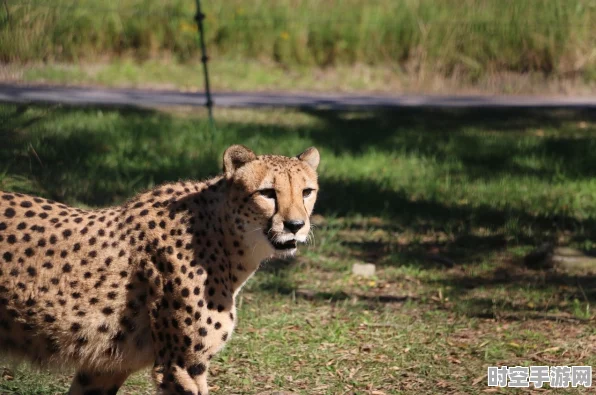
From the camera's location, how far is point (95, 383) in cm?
427

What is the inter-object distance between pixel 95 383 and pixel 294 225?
3.68ft

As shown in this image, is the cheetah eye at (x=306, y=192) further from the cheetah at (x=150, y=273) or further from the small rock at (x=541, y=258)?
the small rock at (x=541, y=258)

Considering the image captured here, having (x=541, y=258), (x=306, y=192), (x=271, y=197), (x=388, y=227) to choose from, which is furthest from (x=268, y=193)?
(x=388, y=227)

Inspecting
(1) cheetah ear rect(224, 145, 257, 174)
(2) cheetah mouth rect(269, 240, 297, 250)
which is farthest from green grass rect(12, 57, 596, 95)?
(2) cheetah mouth rect(269, 240, 297, 250)

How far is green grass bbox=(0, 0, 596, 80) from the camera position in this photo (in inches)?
517

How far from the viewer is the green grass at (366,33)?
13.1 metres

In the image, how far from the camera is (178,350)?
396 cm

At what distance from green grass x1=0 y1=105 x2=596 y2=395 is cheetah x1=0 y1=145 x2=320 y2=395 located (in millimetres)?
882

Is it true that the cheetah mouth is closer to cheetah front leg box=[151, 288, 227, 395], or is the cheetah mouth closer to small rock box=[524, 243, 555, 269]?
cheetah front leg box=[151, 288, 227, 395]

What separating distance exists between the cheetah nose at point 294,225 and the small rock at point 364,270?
9.56 feet

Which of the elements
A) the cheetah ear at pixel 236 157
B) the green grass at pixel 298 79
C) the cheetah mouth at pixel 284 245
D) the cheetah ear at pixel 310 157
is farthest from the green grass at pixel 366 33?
the cheetah mouth at pixel 284 245

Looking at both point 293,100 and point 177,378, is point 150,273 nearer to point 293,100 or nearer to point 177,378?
point 177,378

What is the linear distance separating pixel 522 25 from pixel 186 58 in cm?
454

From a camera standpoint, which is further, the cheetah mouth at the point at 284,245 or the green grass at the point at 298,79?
the green grass at the point at 298,79
